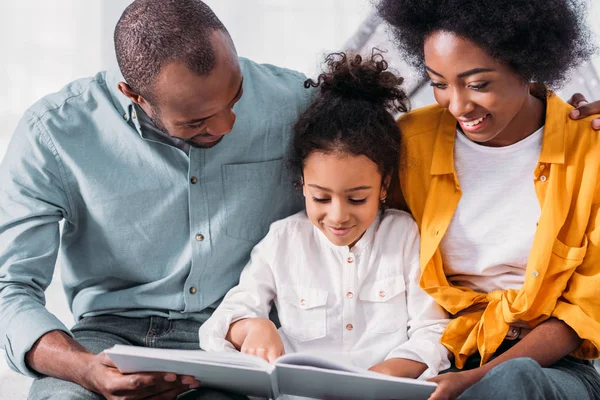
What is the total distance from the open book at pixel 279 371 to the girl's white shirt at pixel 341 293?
0.28 meters

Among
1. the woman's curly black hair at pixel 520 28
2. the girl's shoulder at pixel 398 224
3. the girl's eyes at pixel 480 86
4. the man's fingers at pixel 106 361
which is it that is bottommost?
the man's fingers at pixel 106 361

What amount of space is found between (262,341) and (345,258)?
1.02 feet

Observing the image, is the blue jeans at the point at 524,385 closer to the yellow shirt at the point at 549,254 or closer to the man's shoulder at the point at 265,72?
the yellow shirt at the point at 549,254

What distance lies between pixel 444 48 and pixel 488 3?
13cm

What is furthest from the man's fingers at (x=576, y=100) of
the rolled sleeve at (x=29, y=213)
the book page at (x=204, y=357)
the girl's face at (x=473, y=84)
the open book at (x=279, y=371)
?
the rolled sleeve at (x=29, y=213)

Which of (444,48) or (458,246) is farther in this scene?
Answer: (458,246)

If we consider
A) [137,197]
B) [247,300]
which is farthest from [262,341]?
[137,197]

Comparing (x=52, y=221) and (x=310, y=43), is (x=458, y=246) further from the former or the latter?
(x=310, y=43)

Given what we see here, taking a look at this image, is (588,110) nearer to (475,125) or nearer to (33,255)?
(475,125)

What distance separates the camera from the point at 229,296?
77.2 inches

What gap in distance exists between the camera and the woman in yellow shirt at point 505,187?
1.75 m

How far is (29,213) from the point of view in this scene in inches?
75.2

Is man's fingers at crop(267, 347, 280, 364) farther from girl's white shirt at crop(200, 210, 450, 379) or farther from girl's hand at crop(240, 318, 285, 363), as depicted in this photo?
girl's white shirt at crop(200, 210, 450, 379)

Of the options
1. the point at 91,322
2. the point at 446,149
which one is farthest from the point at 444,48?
the point at 91,322
